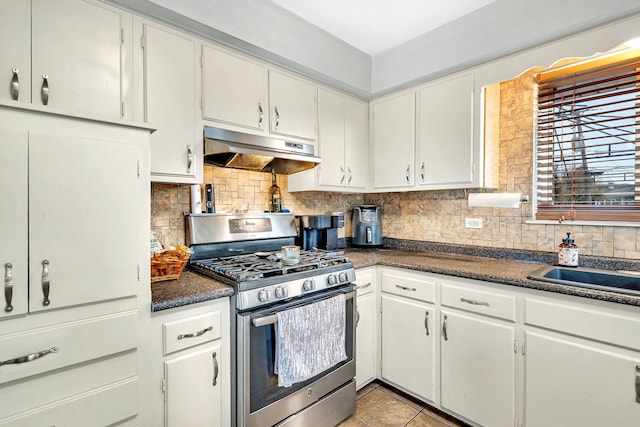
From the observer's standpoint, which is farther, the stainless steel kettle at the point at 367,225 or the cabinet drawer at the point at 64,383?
the stainless steel kettle at the point at 367,225

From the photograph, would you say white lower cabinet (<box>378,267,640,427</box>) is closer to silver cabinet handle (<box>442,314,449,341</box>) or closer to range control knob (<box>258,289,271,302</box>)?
silver cabinet handle (<box>442,314,449,341</box>)

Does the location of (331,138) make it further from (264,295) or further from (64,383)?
(64,383)

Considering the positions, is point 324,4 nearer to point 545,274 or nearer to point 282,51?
point 282,51

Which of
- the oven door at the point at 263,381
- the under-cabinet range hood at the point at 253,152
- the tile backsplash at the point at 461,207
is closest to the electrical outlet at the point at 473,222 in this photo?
the tile backsplash at the point at 461,207

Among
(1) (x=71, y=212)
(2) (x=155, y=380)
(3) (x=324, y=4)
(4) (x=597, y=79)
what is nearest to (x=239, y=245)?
(2) (x=155, y=380)

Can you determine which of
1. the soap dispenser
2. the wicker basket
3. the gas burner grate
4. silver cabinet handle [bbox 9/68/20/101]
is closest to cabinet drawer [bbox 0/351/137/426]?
the wicker basket

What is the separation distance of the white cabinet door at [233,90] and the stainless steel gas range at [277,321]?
63cm

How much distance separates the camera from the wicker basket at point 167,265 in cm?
154

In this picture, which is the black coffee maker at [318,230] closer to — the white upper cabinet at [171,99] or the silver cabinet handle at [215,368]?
the white upper cabinet at [171,99]

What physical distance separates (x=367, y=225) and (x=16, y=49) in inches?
93.8

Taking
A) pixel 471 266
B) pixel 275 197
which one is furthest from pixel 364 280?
pixel 275 197

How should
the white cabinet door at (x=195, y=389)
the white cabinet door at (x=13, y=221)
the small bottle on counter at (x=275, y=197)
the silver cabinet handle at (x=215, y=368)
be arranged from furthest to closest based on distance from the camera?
the small bottle on counter at (x=275, y=197), the silver cabinet handle at (x=215, y=368), the white cabinet door at (x=195, y=389), the white cabinet door at (x=13, y=221)

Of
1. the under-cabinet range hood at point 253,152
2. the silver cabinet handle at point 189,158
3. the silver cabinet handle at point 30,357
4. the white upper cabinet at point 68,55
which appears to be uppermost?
the white upper cabinet at point 68,55

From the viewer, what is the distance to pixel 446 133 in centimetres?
228
